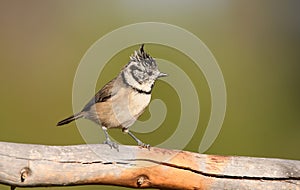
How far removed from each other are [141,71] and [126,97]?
0.33ft

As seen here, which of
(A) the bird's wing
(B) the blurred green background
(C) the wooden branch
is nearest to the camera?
(C) the wooden branch

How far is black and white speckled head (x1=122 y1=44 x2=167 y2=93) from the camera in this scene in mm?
1549

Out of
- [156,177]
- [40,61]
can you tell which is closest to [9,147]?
[156,177]

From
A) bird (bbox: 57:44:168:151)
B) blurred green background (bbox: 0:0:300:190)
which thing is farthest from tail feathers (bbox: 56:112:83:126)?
blurred green background (bbox: 0:0:300:190)

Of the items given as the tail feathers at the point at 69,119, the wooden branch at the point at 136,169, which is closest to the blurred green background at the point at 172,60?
the tail feathers at the point at 69,119

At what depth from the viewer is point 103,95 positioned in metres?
1.69

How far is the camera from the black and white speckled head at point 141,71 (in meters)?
1.55

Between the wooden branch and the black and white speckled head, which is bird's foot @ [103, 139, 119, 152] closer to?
the wooden branch

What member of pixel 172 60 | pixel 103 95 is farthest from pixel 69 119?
pixel 172 60

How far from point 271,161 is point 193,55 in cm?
46

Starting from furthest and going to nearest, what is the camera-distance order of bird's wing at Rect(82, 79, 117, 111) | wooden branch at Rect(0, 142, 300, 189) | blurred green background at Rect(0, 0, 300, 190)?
blurred green background at Rect(0, 0, 300, 190), bird's wing at Rect(82, 79, 117, 111), wooden branch at Rect(0, 142, 300, 189)

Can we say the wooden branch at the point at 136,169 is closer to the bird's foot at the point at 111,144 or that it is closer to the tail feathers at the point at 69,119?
the bird's foot at the point at 111,144

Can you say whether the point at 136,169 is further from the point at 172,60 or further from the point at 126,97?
the point at 172,60

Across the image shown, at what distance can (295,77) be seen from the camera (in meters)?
3.35
